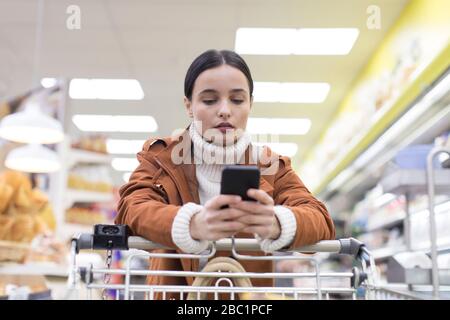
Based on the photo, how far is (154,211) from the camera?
0.79 m

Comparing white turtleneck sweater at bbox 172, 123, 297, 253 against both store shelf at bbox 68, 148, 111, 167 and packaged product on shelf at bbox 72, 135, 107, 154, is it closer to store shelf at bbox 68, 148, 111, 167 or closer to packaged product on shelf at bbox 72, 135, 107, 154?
store shelf at bbox 68, 148, 111, 167

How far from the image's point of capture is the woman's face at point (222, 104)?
2.97 feet

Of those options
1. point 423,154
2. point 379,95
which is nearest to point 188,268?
point 423,154

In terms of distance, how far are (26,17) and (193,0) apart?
1.46 meters

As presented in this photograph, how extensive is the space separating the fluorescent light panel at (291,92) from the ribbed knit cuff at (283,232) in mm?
4763

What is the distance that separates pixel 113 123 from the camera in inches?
284

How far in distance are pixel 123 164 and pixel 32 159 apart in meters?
6.29

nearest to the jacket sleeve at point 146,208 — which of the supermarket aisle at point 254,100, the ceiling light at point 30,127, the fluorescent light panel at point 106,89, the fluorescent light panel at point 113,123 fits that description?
the supermarket aisle at point 254,100

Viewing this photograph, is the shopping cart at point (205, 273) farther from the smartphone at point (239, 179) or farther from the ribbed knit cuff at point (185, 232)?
the smartphone at point (239, 179)

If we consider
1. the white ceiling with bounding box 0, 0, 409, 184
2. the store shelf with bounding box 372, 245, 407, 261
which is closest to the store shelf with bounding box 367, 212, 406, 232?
the store shelf with bounding box 372, 245, 407, 261

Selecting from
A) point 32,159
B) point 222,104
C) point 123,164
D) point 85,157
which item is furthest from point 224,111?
point 123,164

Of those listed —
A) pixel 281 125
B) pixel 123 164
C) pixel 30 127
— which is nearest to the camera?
pixel 30 127

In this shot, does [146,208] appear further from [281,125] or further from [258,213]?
[281,125]

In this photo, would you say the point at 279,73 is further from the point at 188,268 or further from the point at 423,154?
the point at 188,268
